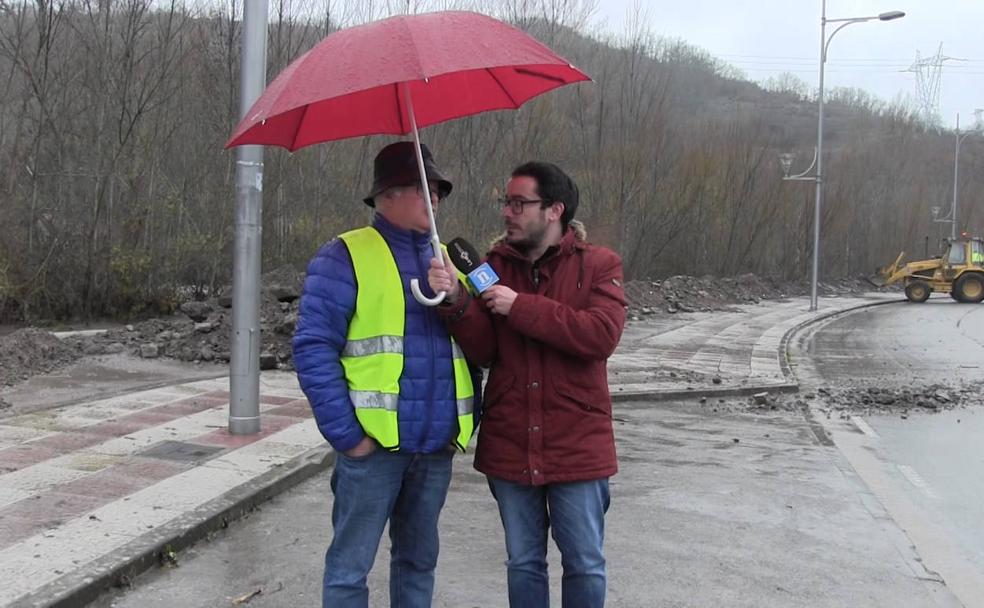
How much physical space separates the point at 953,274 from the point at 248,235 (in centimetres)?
3749

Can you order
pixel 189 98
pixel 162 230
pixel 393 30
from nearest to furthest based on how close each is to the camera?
pixel 393 30 → pixel 162 230 → pixel 189 98

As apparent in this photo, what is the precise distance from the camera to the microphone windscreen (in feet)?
10.2

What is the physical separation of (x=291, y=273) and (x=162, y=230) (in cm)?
288

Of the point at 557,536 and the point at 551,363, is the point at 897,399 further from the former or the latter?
the point at 551,363

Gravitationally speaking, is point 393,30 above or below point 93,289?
above

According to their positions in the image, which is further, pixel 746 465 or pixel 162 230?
pixel 162 230

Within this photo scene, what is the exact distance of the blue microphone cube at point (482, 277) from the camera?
3031mm

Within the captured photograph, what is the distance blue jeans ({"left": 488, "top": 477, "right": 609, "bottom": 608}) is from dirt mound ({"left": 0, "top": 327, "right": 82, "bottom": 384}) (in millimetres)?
8164

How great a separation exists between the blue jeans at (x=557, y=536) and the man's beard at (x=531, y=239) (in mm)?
872

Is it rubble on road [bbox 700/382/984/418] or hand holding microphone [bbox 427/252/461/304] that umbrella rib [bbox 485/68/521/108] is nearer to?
hand holding microphone [bbox 427/252/461/304]

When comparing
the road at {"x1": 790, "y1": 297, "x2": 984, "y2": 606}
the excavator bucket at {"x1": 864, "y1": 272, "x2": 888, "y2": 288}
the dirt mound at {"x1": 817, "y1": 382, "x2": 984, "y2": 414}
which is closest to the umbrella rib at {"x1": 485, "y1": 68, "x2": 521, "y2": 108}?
the road at {"x1": 790, "y1": 297, "x2": 984, "y2": 606}

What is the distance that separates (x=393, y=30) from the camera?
9.53 ft

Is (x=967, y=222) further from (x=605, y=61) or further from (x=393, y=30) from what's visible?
(x=393, y=30)

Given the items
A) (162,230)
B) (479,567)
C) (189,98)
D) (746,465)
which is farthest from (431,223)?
(189,98)
